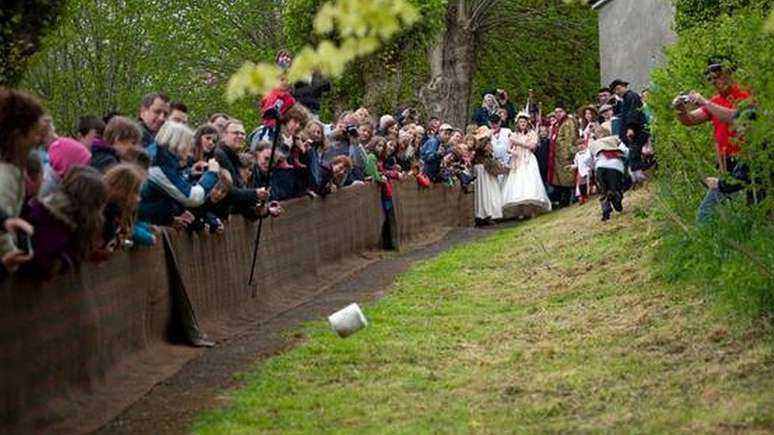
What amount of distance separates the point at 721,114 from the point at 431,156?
17960 millimetres

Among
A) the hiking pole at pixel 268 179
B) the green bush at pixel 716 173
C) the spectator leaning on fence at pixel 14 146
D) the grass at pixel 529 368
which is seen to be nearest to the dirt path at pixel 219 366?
the grass at pixel 529 368

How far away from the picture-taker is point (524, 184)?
34.6 meters

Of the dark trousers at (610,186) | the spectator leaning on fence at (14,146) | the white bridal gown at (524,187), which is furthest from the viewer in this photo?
the white bridal gown at (524,187)

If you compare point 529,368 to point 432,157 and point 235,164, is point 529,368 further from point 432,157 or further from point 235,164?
point 432,157

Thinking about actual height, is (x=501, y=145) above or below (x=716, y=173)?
above

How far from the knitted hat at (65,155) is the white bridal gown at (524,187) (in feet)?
74.4

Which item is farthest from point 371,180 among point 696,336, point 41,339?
point 41,339

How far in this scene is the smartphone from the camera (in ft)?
33.1

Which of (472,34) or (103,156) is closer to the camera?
(103,156)

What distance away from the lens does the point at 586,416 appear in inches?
408

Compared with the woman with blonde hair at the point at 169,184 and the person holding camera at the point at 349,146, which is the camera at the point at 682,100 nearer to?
the woman with blonde hair at the point at 169,184

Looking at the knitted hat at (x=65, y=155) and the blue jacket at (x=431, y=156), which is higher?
the knitted hat at (x=65, y=155)

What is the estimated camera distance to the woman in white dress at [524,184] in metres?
34.6

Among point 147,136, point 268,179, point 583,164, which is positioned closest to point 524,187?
point 583,164
